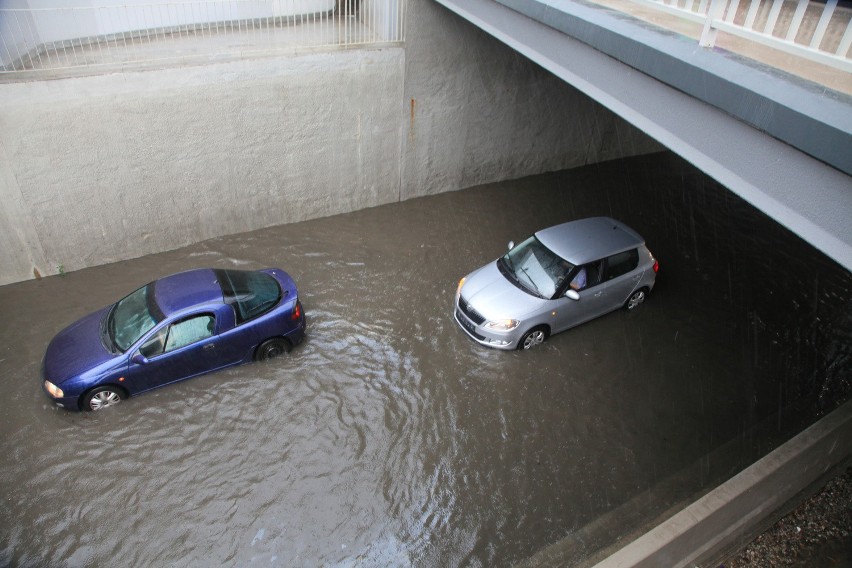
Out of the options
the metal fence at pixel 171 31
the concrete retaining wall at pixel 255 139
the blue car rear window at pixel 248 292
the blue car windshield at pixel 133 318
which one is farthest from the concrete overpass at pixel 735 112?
the blue car windshield at pixel 133 318

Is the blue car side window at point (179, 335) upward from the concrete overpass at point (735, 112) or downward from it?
downward

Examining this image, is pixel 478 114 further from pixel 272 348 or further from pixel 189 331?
pixel 189 331

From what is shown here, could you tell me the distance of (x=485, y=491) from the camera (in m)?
6.62

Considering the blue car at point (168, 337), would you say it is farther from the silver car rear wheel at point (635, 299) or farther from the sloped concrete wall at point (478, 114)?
→ the silver car rear wheel at point (635, 299)

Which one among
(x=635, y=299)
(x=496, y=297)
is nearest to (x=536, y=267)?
(x=496, y=297)

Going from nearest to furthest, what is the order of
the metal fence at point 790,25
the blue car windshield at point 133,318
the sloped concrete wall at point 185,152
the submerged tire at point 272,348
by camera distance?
the metal fence at point 790,25 → the blue car windshield at point 133,318 → the submerged tire at point 272,348 → the sloped concrete wall at point 185,152

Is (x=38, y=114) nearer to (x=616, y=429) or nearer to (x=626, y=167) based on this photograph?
(x=616, y=429)

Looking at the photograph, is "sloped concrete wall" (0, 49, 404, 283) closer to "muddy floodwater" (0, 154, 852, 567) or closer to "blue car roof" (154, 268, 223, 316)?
"muddy floodwater" (0, 154, 852, 567)

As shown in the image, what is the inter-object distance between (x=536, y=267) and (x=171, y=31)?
7.75 meters

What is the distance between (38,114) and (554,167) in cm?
1006

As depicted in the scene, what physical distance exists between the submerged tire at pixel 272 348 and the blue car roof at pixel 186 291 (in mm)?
890

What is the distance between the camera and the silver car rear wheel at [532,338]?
8.38m

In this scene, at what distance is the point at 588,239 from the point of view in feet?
29.2

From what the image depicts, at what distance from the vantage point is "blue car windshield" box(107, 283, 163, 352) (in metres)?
7.14
